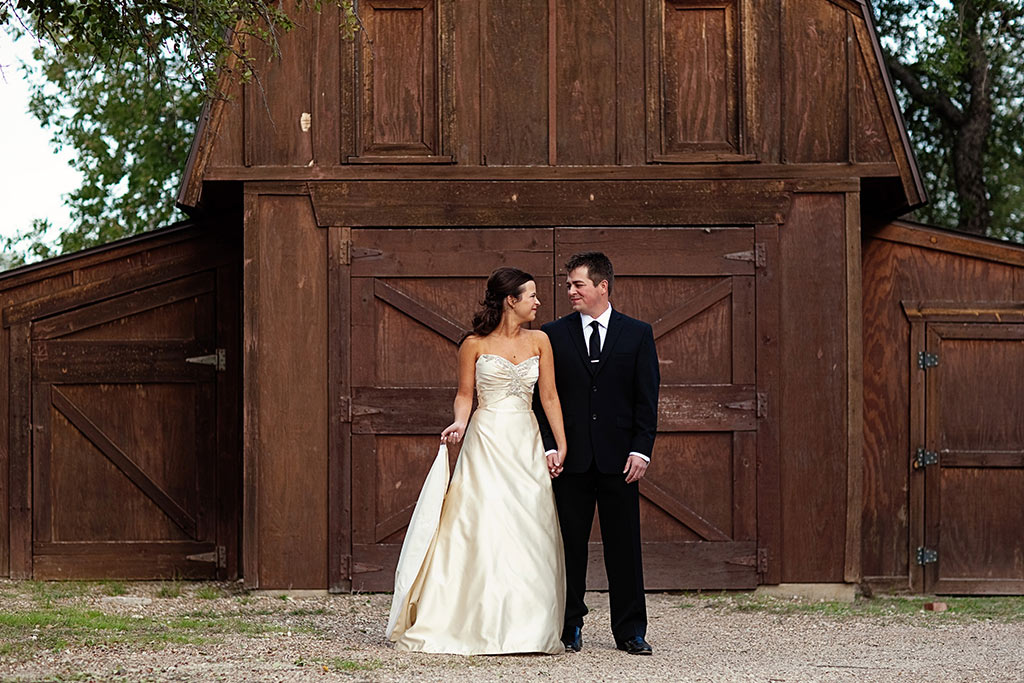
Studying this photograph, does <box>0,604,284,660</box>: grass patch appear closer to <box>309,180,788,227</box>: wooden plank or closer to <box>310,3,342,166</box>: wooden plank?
<box>309,180,788,227</box>: wooden plank

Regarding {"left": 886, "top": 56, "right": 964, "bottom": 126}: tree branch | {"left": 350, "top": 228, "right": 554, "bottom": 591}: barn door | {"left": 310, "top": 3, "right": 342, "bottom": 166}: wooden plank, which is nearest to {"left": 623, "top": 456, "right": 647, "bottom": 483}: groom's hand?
{"left": 350, "top": 228, "right": 554, "bottom": 591}: barn door

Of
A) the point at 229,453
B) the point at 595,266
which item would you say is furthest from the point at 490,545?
the point at 229,453

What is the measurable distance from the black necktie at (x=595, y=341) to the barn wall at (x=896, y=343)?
12.4 feet

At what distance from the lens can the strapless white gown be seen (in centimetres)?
641

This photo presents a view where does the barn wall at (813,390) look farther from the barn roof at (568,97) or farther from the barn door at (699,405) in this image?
the barn roof at (568,97)

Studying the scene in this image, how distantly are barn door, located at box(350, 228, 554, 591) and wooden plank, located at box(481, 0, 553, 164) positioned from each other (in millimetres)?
562

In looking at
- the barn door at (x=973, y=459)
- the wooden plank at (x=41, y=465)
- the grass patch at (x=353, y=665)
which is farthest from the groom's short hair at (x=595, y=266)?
the wooden plank at (x=41, y=465)

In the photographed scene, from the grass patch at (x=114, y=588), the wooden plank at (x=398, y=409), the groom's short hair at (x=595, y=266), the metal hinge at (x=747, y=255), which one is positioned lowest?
the grass patch at (x=114, y=588)

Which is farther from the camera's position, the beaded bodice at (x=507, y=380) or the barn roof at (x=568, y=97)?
the barn roof at (x=568, y=97)

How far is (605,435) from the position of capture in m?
6.57

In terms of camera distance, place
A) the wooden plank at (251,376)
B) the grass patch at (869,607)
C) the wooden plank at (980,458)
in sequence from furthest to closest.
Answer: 1. the wooden plank at (980,458)
2. the wooden plank at (251,376)
3. the grass patch at (869,607)

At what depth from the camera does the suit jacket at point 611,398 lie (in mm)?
6559

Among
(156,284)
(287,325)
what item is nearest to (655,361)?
(287,325)

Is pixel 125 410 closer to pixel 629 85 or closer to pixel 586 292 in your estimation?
pixel 629 85
